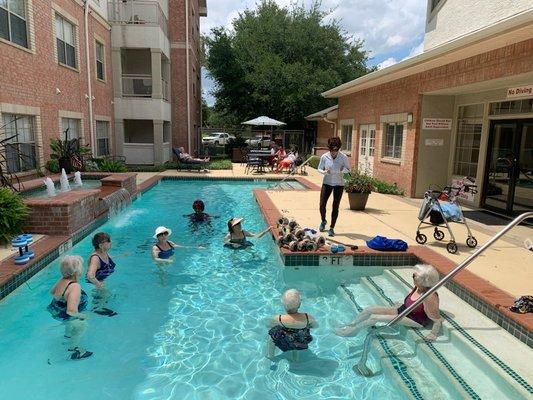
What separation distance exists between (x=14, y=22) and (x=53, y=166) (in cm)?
406

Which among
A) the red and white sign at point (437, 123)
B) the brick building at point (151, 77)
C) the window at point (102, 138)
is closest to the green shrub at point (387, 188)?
the red and white sign at point (437, 123)

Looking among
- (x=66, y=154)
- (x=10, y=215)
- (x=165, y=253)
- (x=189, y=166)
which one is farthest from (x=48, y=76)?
(x=165, y=253)

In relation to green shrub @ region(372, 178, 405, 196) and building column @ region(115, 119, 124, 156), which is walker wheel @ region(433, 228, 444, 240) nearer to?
green shrub @ region(372, 178, 405, 196)

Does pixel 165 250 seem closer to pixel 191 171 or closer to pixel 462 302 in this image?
pixel 462 302

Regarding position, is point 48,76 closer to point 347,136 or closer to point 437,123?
point 437,123

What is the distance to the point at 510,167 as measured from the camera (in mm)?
9086

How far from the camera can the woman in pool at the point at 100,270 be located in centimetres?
511

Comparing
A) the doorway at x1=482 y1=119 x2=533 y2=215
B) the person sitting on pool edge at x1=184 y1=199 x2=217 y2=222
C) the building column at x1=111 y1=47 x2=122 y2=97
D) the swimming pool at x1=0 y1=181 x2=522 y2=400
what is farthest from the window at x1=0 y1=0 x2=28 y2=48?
the doorway at x1=482 y1=119 x2=533 y2=215

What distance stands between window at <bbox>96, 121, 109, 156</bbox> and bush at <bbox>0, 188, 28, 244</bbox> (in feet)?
38.7

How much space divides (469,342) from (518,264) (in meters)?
2.52

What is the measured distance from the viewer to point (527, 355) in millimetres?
3582

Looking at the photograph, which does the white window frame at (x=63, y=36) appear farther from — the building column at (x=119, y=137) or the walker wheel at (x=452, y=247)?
the walker wheel at (x=452, y=247)

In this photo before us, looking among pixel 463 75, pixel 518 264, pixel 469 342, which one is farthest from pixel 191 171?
pixel 469 342

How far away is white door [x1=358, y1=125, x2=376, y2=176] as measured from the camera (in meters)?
15.2
